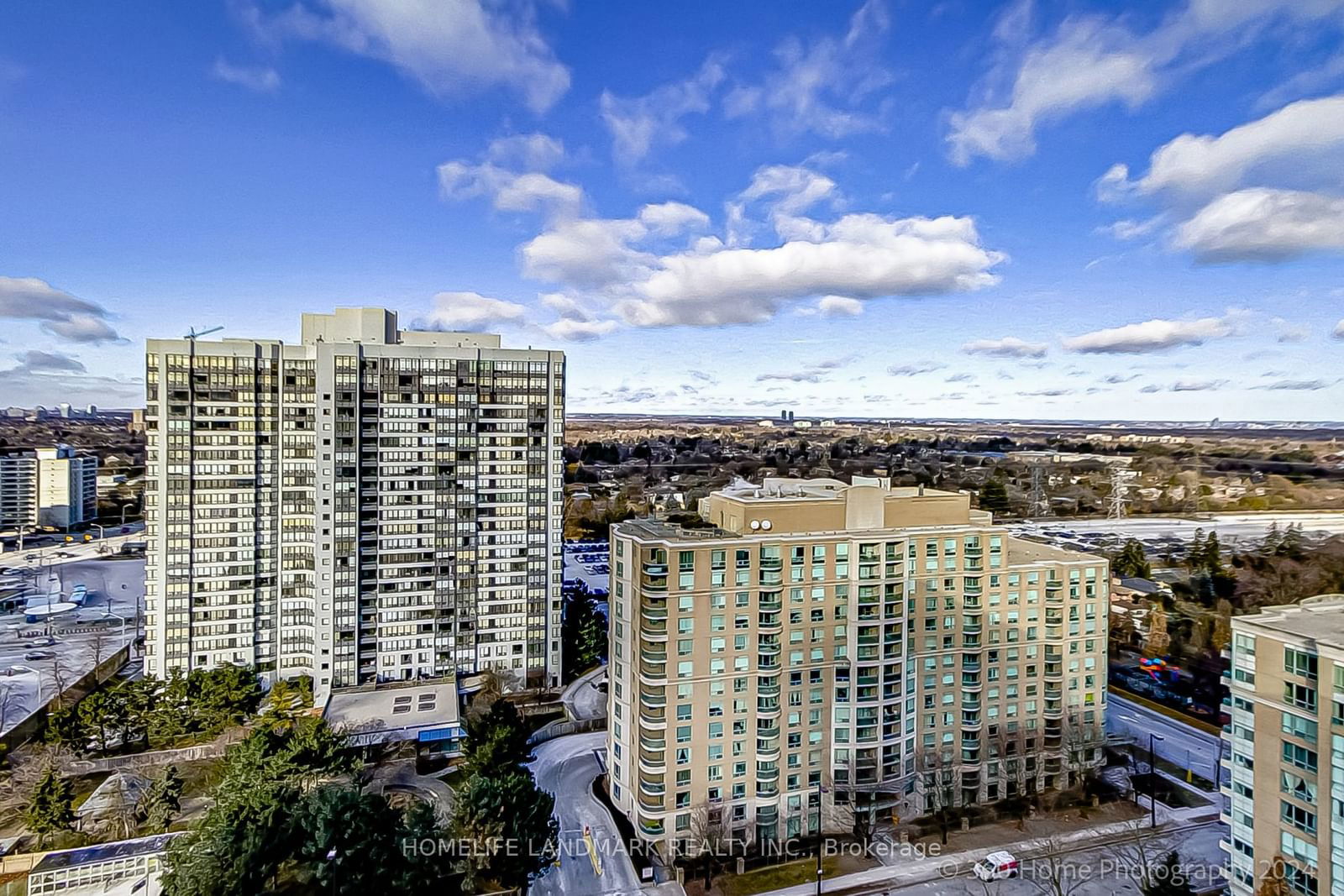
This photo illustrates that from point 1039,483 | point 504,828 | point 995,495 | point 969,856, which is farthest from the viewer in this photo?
point 1039,483

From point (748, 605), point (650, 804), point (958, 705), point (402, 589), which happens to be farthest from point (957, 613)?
point (402, 589)

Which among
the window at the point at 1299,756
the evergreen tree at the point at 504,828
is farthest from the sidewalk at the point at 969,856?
the window at the point at 1299,756

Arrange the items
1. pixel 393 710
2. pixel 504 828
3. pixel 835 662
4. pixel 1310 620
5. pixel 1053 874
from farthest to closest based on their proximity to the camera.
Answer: pixel 393 710 → pixel 835 662 → pixel 1053 874 → pixel 504 828 → pixel 1310 620

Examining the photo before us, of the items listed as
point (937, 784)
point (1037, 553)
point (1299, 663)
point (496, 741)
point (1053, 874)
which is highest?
point (1037, 553)

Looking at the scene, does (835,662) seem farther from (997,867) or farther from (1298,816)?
(1298,816)

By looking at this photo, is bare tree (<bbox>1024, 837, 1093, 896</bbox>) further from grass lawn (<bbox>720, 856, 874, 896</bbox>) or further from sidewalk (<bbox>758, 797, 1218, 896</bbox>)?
grass lawn (<bbox>720, 856, 874, 896</bbox>)

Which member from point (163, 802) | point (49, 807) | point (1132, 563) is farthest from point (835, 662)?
point (1132, 563)

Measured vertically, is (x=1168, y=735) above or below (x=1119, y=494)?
below
